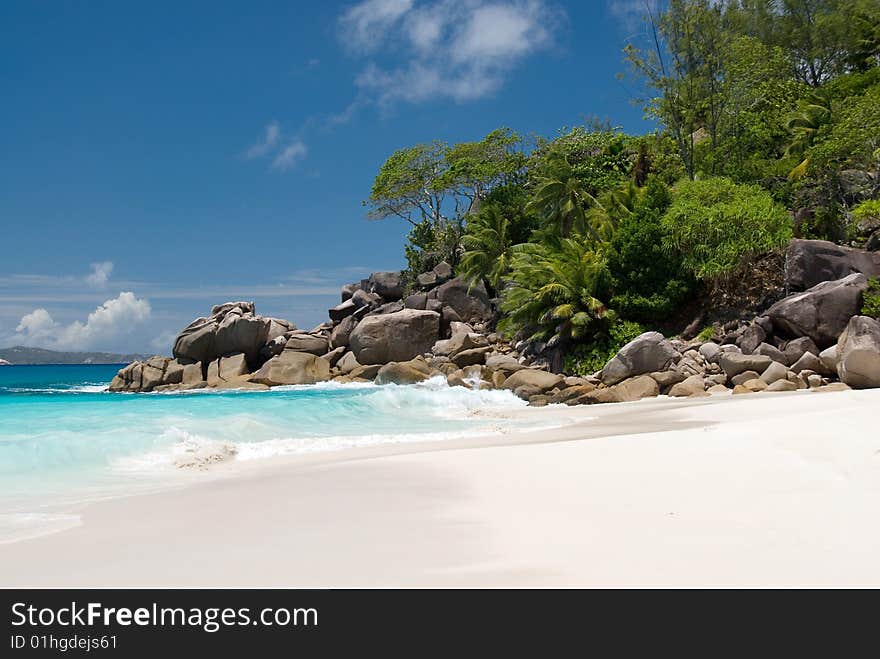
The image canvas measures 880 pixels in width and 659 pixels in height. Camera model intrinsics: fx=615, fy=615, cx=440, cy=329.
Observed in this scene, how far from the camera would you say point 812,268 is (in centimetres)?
1916

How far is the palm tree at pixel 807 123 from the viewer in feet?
95.1

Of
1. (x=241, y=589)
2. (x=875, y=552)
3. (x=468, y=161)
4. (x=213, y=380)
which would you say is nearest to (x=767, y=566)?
(x=875, y=552)

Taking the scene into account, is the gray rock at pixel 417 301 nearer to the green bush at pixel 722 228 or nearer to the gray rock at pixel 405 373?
the gray rock at pixel 405 373

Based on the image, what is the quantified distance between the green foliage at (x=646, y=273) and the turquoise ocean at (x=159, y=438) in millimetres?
7620

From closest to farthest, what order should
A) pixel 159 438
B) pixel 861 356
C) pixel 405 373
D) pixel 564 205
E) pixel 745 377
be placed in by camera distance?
pixel 159 438, pixel 861 356, pixel 745 377, pixel 405 373, pixel 564 205

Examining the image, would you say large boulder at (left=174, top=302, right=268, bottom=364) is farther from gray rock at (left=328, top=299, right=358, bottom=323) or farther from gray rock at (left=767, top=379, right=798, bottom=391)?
gray rock at (left=767, top=379, right=798, bottom=391)

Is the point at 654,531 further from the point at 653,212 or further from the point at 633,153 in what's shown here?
the point at 633,153

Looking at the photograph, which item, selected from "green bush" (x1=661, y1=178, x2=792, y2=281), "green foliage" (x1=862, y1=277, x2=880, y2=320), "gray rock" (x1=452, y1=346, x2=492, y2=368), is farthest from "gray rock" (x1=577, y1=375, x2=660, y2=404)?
"gray rock" (x1=452, y1=346, x2=492, y2=368)

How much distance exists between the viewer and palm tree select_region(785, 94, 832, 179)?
28984mm

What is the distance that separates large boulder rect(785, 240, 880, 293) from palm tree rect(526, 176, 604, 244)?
39.4 ft

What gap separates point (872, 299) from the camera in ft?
53.7

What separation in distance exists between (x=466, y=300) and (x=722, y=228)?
677 inches

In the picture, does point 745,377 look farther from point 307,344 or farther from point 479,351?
point 307,344

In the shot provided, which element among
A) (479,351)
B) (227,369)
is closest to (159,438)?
(479,351)
